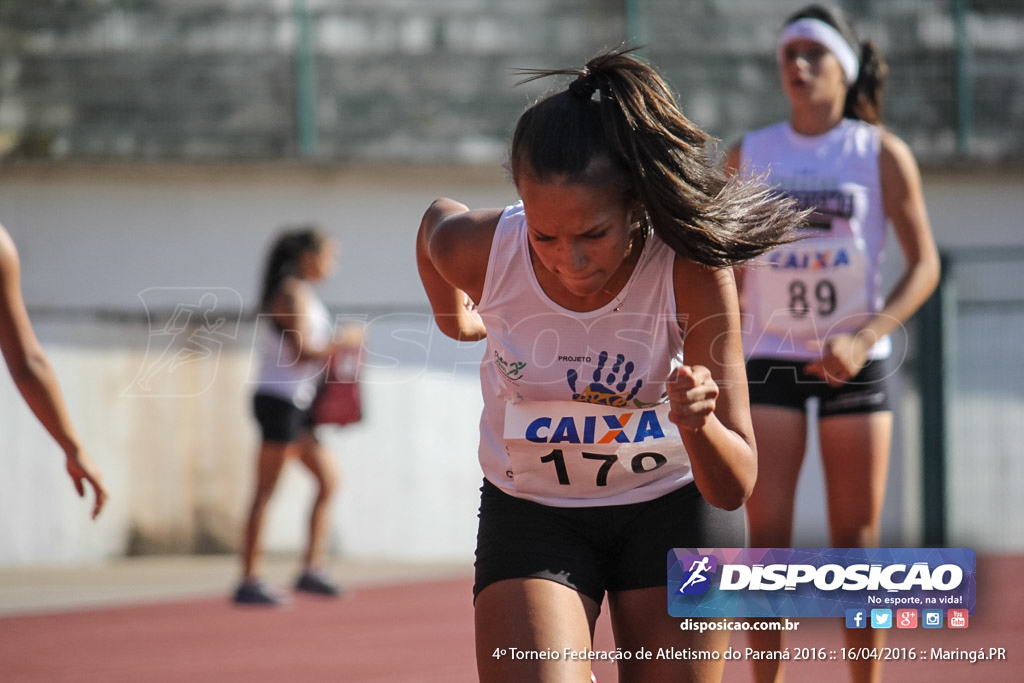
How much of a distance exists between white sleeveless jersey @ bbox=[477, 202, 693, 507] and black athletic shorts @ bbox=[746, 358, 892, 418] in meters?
1.32

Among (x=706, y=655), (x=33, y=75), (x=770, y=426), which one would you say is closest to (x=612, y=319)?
(x=706, y=655)

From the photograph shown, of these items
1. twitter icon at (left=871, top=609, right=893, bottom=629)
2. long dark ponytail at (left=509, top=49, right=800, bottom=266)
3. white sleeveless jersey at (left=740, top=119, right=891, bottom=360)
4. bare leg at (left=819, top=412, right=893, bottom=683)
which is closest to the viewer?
long dark ponytail at (left=509, top=49, right=800, bottom=266)

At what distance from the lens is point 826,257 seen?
433 centimetres

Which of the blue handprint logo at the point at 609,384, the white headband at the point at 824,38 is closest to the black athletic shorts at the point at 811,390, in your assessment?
the white headband at the point at 824,38

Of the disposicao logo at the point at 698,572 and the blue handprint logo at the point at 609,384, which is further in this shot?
the disposicao logo at the point at 698,572

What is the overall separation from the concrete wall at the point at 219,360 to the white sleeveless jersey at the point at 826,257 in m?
5.64

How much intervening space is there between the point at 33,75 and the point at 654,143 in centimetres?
879

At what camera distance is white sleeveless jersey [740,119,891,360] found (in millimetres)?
4309

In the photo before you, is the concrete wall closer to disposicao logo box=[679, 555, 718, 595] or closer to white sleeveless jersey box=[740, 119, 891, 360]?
white sleeveless jersey box=[740, 119, 891, 360]

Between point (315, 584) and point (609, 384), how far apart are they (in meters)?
5.46

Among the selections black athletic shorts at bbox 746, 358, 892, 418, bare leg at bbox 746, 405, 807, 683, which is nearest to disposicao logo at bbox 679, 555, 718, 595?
bare leg at bbox 746, 405, 807, 683

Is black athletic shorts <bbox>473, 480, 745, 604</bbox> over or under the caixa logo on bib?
over

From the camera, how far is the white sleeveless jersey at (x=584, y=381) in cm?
288

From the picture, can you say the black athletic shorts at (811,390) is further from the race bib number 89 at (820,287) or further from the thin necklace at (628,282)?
the thin necklace at (628,282)
